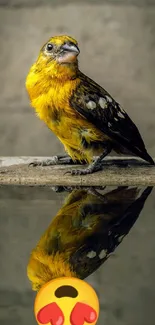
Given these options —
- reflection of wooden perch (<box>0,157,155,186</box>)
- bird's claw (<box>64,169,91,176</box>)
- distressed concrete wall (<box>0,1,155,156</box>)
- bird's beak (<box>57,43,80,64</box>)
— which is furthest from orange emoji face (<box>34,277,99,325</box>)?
distressed concrete wall (<box>0,1,155,156</box>)

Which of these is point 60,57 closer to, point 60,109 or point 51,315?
point 60,109

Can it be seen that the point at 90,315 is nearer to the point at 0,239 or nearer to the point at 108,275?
the point at 108,275

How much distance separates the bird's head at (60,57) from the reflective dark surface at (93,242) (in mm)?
457

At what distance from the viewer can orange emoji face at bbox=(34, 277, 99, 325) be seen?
3.05 ft

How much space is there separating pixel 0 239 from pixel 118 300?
1.38 ft

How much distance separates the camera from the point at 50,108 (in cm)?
209

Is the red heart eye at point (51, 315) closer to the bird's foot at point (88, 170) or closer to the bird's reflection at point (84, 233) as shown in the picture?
the bird's reflection at point (84, 233)

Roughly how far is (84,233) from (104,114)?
0.81 meters

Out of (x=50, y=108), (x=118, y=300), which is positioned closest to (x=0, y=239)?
(x=118, y=300)

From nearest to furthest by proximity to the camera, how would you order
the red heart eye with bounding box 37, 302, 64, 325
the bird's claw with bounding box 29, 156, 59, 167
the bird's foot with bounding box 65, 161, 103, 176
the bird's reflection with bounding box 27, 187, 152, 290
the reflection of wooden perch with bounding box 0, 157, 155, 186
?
1. the red heart eye with bounding box 37, 302, 64, 325
2. the bird's reflection with bounding box 27, 187, 152, 290
3. the reflection of wooden perch with bounding box 0, 157, 155, 186
4. the bird's foot with bounding box 65, 161, 103, 176
5. the bird's claw with bounding box 29, 156, 59, 167

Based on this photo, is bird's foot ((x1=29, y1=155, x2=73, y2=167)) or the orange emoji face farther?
bird's foot ((x1=29, y1=155, x2=73, y2=167))

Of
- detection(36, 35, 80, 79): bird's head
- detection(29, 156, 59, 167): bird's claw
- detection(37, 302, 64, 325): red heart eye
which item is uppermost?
detection(37, 302, 64, 325): red heart eye

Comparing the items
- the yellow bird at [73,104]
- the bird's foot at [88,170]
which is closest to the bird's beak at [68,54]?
the yellow bird at [73,104]

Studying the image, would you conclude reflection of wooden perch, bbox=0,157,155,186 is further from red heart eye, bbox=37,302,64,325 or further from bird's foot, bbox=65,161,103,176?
red heart eye, bbox=37,302,64,325
